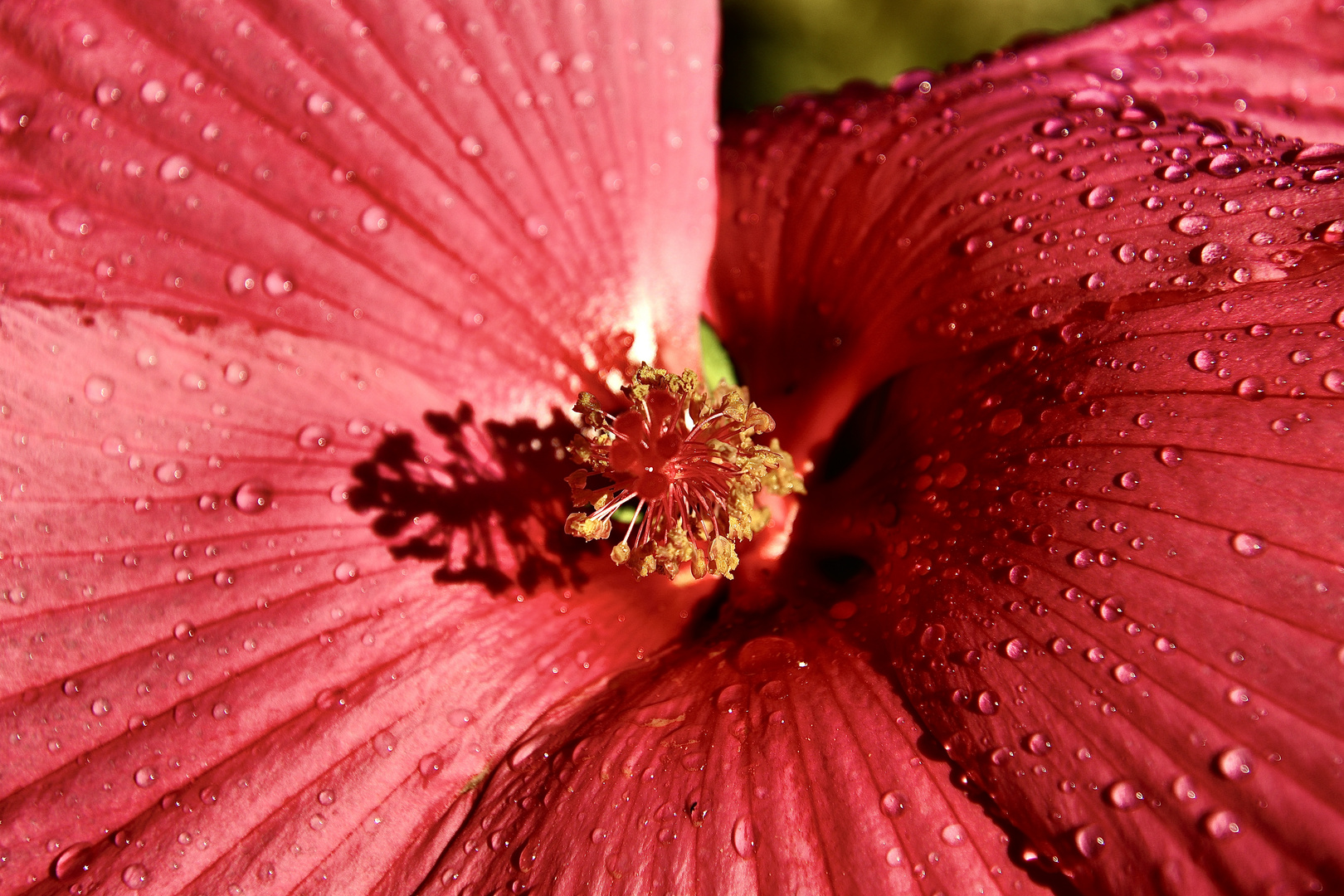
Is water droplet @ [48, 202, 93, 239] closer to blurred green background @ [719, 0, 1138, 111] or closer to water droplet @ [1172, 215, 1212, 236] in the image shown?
water droplet @ [1172, 215, 1212, 236]

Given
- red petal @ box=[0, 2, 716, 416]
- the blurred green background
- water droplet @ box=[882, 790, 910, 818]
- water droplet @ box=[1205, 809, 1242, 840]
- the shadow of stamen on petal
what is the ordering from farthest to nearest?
1. the blurred green background
2. the shadow of stamen on petal
3. red petal @ box=[0, 2, 716, 416]
4. water droplet @ box=[882, 790, 910, 818]
5. water droplet @ box=[1205, 809, 1242, 840]

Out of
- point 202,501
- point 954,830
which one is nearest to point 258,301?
point 202,501

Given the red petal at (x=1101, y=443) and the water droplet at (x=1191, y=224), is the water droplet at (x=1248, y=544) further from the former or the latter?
the water droplet at (x=1191, y=224)

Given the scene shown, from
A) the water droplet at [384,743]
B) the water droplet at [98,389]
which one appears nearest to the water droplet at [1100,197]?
the water droplet at [384,743]

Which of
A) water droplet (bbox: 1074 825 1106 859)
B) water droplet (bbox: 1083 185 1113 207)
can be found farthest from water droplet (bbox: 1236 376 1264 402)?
water droplet (bbox: 1074 825 1106 859)

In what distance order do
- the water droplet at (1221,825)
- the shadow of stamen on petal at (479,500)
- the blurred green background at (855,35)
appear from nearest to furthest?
the water droplet at (1221,825) < the shadow of stamen on petal at (479,500) < the blurred green background at (855,35)

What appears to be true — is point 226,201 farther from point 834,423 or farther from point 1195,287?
point 1195,287
